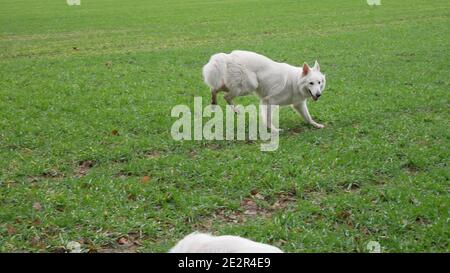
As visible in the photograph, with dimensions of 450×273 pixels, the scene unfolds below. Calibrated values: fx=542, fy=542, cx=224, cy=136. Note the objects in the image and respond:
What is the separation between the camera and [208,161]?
7.84 m

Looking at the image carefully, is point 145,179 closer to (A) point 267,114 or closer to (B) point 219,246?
(A) point 267,114

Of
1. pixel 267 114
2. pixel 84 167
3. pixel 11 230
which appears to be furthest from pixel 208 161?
pixel 11 230

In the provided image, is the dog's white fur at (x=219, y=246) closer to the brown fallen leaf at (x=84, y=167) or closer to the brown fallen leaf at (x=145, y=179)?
the brown fallen leaf at (x=145, y=179)

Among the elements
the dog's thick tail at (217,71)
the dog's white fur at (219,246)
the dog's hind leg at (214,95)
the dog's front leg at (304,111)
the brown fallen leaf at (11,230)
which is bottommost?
the brown fallen leaf at (11,230)

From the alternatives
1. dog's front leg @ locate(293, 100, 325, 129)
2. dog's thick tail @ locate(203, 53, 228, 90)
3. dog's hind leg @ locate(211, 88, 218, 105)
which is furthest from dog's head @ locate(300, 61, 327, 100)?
dog's hind leg @ locate(211, 88, 218, 105)

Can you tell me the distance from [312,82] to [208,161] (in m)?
2.57

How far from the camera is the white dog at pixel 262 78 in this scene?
9.48 metres

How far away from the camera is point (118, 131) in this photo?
30.2 ft

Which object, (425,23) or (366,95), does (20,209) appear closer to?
(366,95)

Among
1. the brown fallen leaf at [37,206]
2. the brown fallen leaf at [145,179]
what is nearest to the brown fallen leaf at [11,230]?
the brown fallen leaf at [37,206]

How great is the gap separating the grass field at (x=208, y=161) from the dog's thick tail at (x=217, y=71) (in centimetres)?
107

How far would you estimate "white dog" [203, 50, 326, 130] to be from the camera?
948 cm
